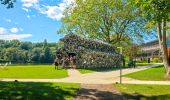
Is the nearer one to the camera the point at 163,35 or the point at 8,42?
the point at 163,35

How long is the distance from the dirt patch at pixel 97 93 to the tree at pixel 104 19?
39898 mm

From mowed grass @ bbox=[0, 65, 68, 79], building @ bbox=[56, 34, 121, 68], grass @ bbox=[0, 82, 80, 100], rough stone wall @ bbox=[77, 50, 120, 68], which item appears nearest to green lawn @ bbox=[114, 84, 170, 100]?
grass @ bbox=[0, 82, 80, 100]

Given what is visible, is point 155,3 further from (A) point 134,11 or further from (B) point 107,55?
(A) point 134,11

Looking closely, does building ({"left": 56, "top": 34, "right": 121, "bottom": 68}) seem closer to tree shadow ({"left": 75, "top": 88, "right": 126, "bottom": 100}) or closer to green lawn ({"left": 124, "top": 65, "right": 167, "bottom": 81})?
green lawn ({"left": 124, "top": 65, "right": 167, "bottom": 81})

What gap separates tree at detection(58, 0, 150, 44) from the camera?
2394 inches

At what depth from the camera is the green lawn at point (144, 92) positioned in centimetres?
1818

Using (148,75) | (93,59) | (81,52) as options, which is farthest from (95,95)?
(93,59)

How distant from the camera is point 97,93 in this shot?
60.7 feet

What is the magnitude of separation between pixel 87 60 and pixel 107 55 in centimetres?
530

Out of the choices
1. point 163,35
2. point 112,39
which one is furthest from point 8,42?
point 163,35

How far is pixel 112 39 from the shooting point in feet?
216

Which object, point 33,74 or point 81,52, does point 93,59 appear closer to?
point 81,52

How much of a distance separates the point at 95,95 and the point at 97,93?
53 centimetres

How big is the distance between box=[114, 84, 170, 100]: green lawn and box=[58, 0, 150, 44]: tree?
38953mm
